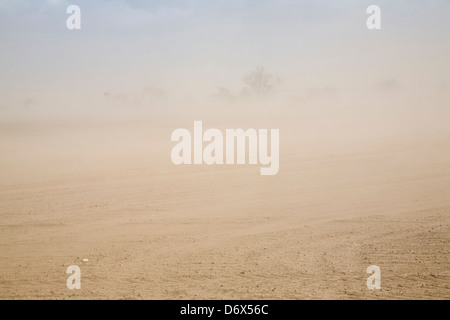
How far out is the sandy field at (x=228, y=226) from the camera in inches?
213

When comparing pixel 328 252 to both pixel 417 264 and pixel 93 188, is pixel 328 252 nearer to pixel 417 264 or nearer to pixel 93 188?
pixel 417 264

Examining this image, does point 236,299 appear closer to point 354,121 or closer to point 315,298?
point 315,298

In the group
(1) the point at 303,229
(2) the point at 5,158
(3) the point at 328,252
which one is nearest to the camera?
(3) the point at 328,252

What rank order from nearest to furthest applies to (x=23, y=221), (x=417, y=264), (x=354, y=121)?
1. (x=417, y=264)
2. (x=23, y=221)
3. (x=354, y=121)

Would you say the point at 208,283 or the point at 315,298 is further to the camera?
the point at 208,283

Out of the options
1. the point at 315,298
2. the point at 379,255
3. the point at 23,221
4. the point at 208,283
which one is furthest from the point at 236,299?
the point at 23,221

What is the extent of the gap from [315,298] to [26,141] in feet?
52.7

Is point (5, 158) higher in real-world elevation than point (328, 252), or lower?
higher

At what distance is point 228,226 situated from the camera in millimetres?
7664

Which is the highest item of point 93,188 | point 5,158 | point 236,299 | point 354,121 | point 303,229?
point 354,121

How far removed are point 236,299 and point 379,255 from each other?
2189 mm

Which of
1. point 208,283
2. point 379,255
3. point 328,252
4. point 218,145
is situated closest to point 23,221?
point 208,283

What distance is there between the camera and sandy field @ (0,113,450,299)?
5409 mm

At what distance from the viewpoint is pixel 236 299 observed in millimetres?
5062
